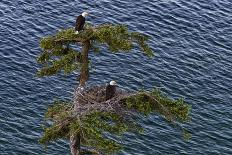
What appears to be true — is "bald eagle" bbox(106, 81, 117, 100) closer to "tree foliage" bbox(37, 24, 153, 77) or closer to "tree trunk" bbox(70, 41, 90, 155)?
"tree trunk" bbox(70, 41, 90, 155)

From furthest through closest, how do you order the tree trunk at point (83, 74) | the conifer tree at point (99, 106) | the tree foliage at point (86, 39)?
the tree trunk at point (83, 74) < the tree foliage at point (86, 39) < the conifer tree at point (99, 106)

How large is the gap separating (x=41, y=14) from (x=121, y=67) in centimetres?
1656

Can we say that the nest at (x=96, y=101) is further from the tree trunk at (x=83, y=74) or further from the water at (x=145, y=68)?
the water at (x=145, y=68)

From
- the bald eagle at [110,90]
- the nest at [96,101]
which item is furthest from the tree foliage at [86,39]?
the bald eagle at [110,90]

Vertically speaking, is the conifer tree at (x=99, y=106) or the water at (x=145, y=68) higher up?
the conifer tree at (x=99, y=106)

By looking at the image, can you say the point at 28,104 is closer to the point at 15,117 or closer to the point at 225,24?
the point at 15,117

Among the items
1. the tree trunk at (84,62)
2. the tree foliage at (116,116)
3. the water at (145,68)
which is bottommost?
the water at (145,68)

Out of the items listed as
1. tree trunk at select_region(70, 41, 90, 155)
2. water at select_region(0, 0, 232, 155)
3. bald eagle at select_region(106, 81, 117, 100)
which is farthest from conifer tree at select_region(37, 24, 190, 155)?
water at select_region(0, 0, 232, 155)

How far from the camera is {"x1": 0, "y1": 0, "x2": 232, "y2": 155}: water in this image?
54719mm

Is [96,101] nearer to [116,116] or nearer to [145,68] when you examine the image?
[116,116]

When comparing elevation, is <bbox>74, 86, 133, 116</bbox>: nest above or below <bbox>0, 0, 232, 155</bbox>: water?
above

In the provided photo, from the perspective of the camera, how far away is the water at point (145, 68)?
180 feet

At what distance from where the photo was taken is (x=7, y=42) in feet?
223

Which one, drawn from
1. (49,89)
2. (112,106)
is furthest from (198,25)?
(112,106)
